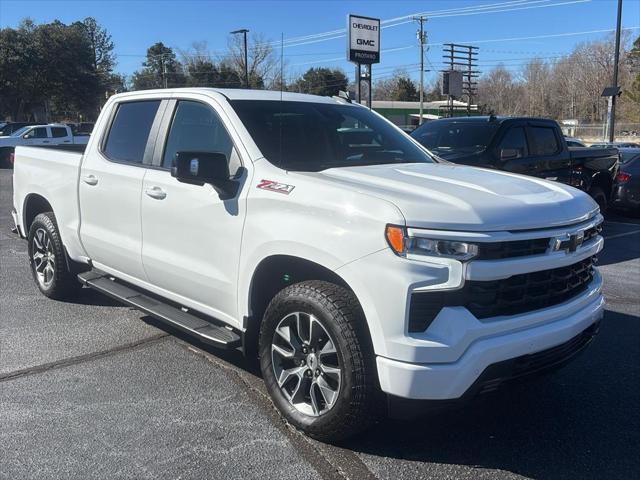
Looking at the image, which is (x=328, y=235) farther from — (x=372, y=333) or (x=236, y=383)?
(x=236, y=383)

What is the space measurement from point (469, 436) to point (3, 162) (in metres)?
26.7

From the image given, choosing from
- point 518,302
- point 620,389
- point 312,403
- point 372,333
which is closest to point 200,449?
point 312,403

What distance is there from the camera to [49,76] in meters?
48.8

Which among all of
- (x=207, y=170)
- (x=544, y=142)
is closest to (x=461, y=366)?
(x=207, y=170)

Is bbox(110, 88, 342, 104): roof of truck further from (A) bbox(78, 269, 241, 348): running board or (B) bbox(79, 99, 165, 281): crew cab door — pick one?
(A) bbox(78, 269, 241, 348): running board

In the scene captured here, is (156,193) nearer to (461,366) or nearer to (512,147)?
(461,366)

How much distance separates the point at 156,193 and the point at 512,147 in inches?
236

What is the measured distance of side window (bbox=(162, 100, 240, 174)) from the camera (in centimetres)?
400

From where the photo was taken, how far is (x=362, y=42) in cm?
2028

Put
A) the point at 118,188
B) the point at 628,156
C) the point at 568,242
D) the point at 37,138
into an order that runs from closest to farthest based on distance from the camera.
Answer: the point at 568,242 → the point at 118,188 → the point at 628,156 → the point at 37,138

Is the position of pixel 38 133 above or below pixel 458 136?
above

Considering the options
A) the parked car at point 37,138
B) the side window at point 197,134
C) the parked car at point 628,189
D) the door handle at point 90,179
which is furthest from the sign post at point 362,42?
the side window at point 197,134

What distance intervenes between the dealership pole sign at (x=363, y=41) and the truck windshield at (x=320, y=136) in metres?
15.7

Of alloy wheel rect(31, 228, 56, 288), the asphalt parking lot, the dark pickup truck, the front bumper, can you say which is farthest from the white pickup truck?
the dark pickup truck
